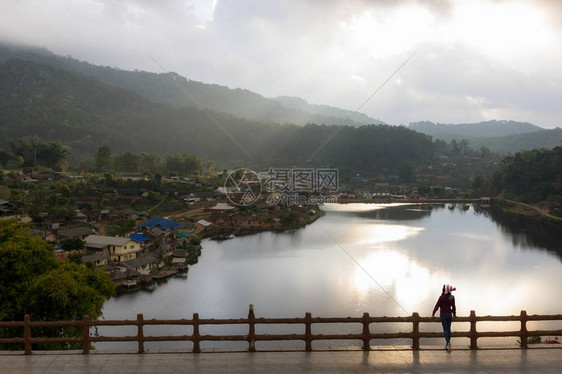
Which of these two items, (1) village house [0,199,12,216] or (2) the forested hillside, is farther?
(2) the forested hillside

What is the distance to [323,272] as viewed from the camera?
28.2m

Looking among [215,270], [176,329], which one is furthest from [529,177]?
[176,329]

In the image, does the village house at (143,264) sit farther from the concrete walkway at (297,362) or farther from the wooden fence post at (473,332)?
the wooden fence post at (473,332)

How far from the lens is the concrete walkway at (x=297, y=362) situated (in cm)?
603

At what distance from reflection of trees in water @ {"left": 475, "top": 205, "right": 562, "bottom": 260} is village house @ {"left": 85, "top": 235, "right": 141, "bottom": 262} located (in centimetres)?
3376

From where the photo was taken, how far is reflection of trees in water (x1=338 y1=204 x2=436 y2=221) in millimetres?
56194

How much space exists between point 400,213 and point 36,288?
55893 mm

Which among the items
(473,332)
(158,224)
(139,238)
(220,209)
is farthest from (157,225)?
(473,332)

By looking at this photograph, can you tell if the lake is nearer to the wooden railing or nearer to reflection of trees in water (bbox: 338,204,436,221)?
reflection of trees in water (bbox: 338,204,436,221)

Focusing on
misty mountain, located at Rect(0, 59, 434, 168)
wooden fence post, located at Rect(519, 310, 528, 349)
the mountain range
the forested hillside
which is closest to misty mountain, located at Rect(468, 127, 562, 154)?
the mountain range

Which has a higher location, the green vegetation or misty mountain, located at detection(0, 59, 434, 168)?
misty mountain, located at detection(0, 59, 434, 168)

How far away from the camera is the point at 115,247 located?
28641 millimetres

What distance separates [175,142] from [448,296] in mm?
112421

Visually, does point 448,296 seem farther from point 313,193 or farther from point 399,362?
point 313,193
